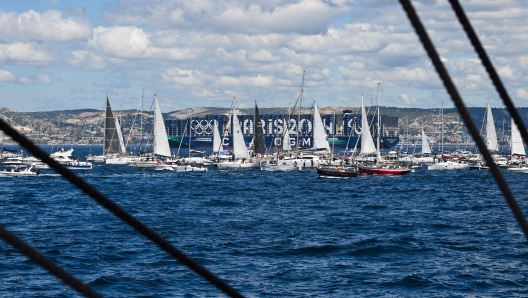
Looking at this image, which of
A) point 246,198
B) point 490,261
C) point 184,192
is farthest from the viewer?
point 184,192

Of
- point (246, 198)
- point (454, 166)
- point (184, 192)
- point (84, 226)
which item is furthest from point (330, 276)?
point (454, 166)

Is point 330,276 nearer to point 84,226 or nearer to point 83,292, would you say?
point 84,226

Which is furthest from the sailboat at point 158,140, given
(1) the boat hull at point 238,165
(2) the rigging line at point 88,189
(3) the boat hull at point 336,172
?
(2) the rigging line at point 88,189

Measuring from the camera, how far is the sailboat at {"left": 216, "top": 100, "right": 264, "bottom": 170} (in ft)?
376

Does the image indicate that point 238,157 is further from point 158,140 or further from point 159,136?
point 158,140

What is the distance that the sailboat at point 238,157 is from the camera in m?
115

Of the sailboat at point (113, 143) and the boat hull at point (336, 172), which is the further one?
the sailboat at point (113, 143)

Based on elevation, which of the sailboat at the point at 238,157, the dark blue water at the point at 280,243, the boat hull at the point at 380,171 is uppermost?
the sailboat at the point at 238,157

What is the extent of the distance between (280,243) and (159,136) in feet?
262

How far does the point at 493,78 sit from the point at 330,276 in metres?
23.6

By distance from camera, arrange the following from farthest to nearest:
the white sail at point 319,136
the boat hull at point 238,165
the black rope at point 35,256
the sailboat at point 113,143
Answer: the sailboat at point 113,143 → the white sail at point 319,136 → the boat hull at point 238,165 → the black rope at point 35,256

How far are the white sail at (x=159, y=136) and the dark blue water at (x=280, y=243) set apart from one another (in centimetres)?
4200

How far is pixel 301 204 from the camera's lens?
186ft

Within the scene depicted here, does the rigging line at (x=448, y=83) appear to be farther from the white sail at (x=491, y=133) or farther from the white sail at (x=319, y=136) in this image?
Answer: the white sail at (x=491, y=133)
